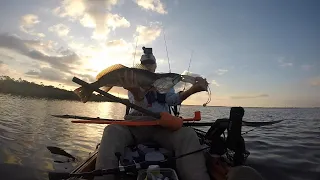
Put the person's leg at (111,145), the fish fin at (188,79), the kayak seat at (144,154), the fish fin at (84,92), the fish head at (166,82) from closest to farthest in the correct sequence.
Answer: the person's leg at (111,145) → the kayak seat at (144,154) → the fish fin at (84,92) → the fish fin at (188,79) → the fish head at (166,82)

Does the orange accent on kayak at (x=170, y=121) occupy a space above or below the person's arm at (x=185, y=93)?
below

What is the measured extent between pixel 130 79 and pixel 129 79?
2 cm

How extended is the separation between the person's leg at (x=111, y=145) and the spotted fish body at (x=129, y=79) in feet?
2.84

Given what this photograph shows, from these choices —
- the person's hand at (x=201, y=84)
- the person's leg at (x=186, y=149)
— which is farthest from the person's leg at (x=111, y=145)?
the person's hand at (x=201, y=84)

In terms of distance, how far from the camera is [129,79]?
4.82 m

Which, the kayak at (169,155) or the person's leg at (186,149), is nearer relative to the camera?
the kayak at (169,155)

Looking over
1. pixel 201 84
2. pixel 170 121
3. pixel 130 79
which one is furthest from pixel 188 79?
pixel 130 79

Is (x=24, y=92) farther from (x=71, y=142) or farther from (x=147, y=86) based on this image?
(x=147, y=86)

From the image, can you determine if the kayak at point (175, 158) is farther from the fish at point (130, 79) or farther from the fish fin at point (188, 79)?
the fish at point (130, 79)

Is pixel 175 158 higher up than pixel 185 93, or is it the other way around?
pixel 185 93

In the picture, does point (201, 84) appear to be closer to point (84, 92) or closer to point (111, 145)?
point (111, 145)

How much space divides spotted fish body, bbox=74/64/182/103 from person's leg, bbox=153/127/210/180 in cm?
98

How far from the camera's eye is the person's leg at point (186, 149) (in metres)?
3.92

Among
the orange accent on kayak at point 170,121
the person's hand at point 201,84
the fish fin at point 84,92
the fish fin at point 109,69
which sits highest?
the fish fin at point 109,69
